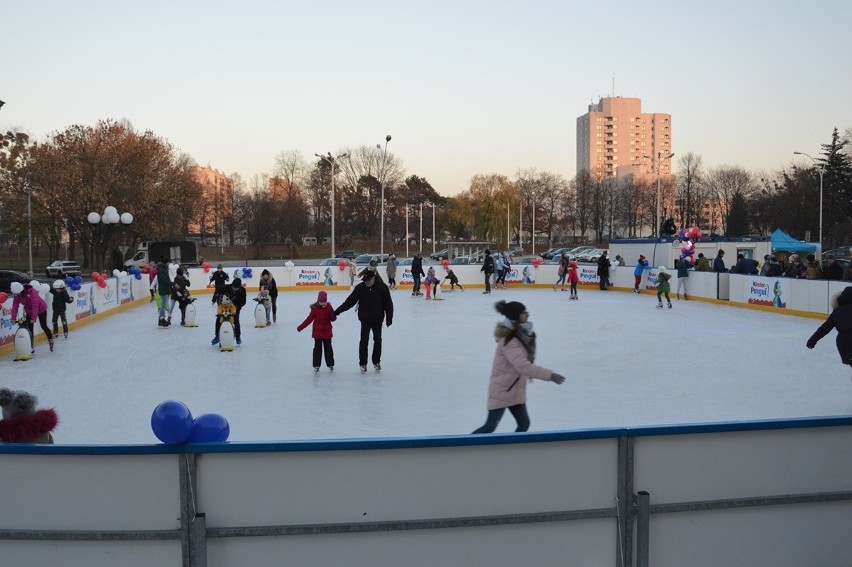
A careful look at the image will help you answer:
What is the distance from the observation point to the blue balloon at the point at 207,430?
376 centimetres

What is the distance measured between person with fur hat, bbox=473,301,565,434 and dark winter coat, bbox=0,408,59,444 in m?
3.19

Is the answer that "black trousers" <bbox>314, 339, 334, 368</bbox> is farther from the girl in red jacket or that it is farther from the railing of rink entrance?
the railing of rink entrance

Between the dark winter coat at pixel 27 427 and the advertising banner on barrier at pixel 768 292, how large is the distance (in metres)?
19.7

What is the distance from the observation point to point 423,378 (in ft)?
36.3

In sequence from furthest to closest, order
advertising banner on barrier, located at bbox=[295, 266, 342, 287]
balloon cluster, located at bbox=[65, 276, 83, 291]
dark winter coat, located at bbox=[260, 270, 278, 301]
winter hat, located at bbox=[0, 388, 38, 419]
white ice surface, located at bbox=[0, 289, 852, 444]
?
advertising banner on barrier, located at bbox=[295, 266, 342, 287]
balloon cluster, located at bbox=[65, 276, 83, 291]
dark winter coat, located at bbox=[260, 270, 278, 301]
white ice surface, located at bbox=[0, 289, 852, 444]
winter hat, located at bbox=[0, 388, 38, 419]

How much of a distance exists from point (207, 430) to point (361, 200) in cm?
8100

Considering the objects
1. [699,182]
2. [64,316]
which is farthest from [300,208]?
[64,316]

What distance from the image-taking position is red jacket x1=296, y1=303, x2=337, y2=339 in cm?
1105

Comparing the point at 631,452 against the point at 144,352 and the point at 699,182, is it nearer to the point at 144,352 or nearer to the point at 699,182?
the point at 144,352

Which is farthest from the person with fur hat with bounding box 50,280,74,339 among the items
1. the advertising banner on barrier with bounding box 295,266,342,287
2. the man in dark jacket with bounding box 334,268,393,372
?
the advertising banner on barrier with bounding box 295,266,342,287

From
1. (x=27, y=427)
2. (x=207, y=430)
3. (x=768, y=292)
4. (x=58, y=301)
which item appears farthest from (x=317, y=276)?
(x=207, y=430)

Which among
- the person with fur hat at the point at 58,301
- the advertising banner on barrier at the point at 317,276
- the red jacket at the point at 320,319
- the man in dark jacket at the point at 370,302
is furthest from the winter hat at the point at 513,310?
the advertising banner on barrier at the point at 317,276

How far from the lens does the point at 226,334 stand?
13.6 m

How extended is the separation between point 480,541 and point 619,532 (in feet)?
2.32
